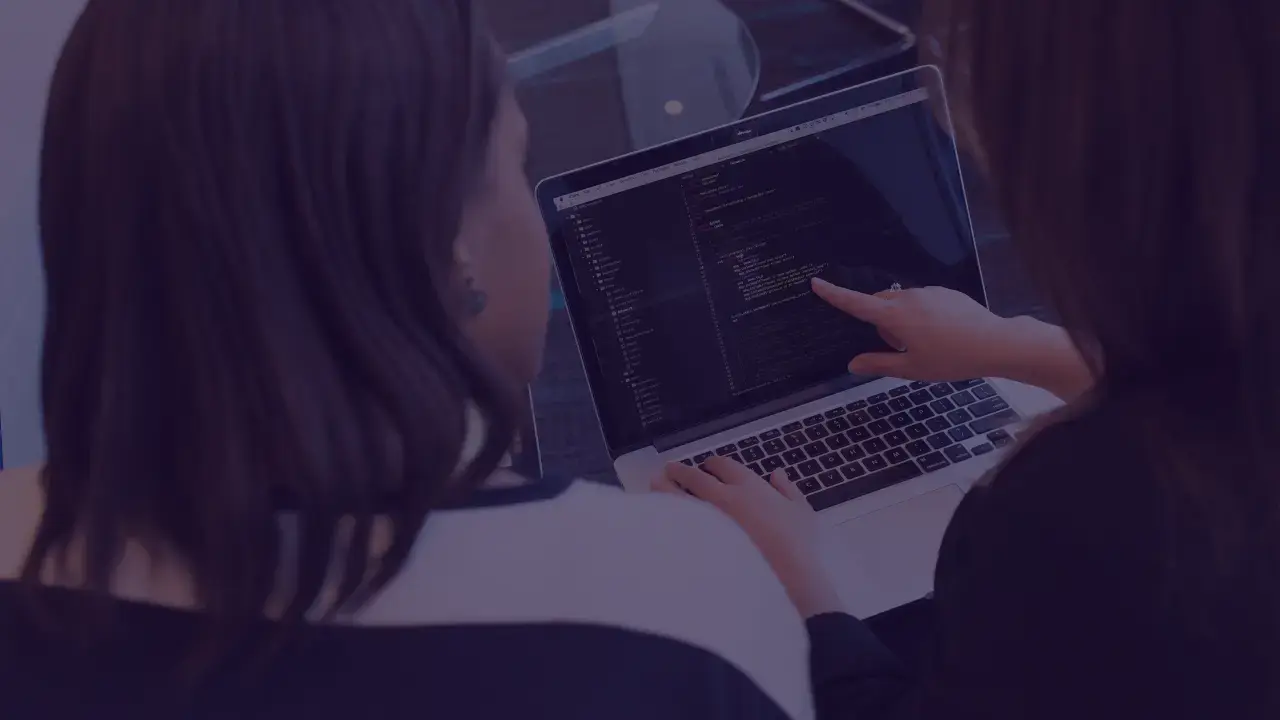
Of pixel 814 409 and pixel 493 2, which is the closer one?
pixel 814 409

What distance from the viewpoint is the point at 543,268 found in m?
0.64

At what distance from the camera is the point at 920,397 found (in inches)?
35.7

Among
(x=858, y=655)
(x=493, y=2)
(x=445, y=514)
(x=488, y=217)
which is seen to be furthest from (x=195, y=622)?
(x=493, y=2)

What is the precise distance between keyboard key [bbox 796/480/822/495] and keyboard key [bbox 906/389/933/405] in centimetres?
13

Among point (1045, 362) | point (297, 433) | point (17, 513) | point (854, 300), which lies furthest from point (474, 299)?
point (1045, 362)

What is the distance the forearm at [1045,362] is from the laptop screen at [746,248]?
0.10 m

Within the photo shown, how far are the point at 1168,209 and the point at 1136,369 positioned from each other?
95mm

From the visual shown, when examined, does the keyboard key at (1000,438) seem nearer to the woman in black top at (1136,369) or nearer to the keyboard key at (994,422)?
the keyboard key at (994,422)

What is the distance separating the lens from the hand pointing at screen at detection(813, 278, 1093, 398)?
854 mm

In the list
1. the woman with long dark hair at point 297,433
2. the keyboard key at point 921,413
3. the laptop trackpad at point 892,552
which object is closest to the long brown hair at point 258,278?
the woman with long dark hair at point 297,433

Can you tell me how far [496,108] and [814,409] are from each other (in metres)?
0.49

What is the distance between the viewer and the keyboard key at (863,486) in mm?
843

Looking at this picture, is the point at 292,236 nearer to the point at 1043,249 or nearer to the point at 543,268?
the point at 543,268

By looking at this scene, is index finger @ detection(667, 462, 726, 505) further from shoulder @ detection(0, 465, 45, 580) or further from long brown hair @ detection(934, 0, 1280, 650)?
shoulder @ detection(0, 465, 45, 580)
